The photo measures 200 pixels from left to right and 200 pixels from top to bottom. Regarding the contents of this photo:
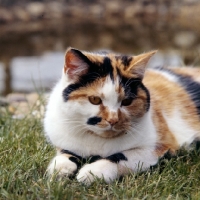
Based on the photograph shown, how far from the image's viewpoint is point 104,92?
251cm

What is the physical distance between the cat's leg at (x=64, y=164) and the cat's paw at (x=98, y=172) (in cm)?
6

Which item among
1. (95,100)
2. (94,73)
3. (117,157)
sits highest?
(94,73)

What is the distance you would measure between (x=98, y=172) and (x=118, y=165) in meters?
0.14

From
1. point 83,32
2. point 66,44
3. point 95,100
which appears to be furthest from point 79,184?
point 83,32

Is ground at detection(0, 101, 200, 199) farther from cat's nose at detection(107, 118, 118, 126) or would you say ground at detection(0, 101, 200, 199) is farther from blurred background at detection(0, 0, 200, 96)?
blurred background at detection(0, 0, 200, 96)

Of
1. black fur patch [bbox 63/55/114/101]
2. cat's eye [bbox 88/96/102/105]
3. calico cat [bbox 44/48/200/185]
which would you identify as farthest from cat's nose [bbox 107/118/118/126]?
black fur patch [bbox 63/55/114/101]

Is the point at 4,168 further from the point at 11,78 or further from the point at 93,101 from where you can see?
the point at 11,78

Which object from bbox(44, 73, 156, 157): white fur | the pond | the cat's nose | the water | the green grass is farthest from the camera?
the pond

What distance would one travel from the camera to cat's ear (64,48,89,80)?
A: 2.50 m

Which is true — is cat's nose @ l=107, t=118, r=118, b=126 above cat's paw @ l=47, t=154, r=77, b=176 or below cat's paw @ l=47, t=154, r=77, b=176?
above

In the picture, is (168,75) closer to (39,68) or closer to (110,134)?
(110,134)

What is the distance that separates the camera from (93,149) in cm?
272

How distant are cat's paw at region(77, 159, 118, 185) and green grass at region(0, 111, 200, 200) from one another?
35mm

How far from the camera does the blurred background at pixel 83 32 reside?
22.7 feet
